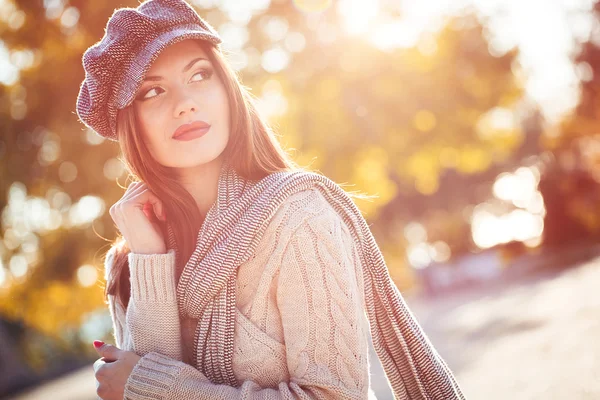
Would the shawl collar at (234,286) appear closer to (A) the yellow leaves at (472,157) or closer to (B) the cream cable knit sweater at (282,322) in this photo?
(B) the cream cable knit sweater at (282,322)

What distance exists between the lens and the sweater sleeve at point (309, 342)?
1.99 metres

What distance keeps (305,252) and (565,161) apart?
976 inches

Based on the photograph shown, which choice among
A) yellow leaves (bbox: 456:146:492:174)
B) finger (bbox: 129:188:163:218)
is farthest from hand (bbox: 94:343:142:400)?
yellow leaves (bbox: 456:146:492:174)

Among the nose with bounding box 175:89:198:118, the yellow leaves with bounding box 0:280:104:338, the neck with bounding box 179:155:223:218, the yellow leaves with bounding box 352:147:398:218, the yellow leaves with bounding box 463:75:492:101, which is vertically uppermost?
the yellow leaves with bounding box 463:75:492:101

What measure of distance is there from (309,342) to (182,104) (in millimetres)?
1049

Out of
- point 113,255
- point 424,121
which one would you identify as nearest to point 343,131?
point 424,121

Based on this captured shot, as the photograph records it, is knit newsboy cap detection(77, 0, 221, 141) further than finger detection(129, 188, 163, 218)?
No

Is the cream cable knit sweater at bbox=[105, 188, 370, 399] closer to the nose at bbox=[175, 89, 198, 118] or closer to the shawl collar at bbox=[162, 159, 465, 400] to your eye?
the shawl collar at bbox=[162, 159, 465, 400]

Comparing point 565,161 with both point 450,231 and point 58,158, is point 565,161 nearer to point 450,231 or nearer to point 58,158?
point 450,231

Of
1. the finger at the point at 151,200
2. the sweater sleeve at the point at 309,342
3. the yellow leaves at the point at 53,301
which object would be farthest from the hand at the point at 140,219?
the yellow leaves at the point at 53,301

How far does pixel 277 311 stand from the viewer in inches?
84.7

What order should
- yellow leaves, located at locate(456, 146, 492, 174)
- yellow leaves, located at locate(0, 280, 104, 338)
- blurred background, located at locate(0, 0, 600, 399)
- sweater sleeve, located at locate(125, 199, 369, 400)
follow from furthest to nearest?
yellow leaves, located at locate(456, 146, 492, 174)
yellow leaves, located at locate(0, 280, 104, 338)
blurred background, located at locate(0, 0, 600, 399)
sweater sleeve, located at locate(125, 199, 369, 400)

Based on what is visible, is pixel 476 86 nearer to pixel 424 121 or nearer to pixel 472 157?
pixel 424 121

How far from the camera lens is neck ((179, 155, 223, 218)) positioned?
258 centimetres
